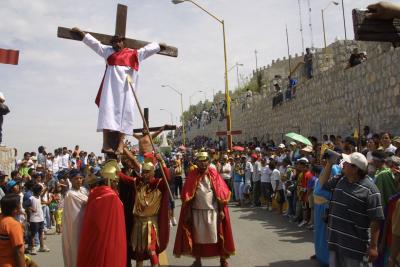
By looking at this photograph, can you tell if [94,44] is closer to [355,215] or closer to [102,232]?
[102,232]

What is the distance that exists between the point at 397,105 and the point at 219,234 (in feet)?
25.2

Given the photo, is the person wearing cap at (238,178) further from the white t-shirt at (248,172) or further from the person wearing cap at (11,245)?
the person wearing cap at (11,245)

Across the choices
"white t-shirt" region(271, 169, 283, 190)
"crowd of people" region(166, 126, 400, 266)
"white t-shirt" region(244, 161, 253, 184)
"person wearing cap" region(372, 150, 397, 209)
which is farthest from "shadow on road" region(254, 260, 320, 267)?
"white t-shirt" region(244, 161, 253, 184)

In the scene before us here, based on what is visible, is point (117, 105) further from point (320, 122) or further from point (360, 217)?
point (320, 122)

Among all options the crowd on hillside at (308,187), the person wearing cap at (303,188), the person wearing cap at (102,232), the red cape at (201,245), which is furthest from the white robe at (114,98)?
the person wearing cap at (303,188)

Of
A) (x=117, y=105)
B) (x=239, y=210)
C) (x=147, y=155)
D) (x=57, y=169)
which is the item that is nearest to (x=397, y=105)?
(x=239, y=210)

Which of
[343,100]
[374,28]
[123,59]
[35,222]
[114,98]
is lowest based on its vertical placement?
[35,222]

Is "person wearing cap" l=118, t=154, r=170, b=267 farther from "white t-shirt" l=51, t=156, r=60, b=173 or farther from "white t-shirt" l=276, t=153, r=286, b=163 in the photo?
"white t-shirt" l=51, t=156, r=60, b=173

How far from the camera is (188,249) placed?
7.18 meters

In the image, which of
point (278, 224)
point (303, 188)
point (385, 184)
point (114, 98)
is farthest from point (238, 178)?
point (114, 98)

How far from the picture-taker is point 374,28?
423cm

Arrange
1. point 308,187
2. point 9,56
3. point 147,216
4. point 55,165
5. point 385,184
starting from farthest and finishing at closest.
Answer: point 55,165, point 308,187, point 147,216, point 385,184, point 9,56

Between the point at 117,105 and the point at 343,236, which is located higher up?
the point at 117,105

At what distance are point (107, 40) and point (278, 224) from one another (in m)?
7.41
